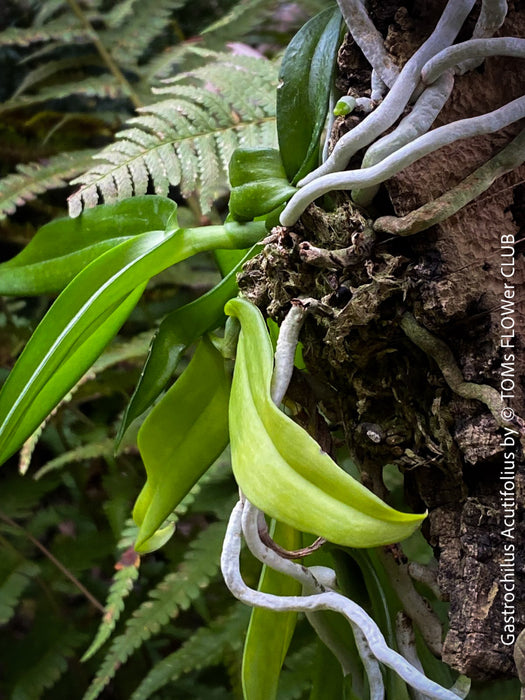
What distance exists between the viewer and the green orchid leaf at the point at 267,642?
1.48 feet

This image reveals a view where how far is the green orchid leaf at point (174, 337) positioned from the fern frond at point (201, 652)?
48 centimetres

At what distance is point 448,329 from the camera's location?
16.5 inches

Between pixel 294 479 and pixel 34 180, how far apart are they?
77 cm

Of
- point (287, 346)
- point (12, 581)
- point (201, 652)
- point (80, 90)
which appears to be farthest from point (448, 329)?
point (80, 90)

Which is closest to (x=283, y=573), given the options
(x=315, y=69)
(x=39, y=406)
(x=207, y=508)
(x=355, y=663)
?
(x=355, y=663)

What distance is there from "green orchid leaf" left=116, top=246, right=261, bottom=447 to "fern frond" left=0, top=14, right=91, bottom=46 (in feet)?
2.94

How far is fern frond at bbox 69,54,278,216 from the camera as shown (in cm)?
75

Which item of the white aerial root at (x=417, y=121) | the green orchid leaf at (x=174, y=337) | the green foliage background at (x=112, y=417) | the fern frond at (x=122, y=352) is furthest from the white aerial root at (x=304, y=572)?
the fern frond at (x=122, y=352)

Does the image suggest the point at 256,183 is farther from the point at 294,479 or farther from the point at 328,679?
the point at 328,679

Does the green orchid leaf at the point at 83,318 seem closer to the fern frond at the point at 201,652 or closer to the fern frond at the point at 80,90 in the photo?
the fern frond at the point at 201,652

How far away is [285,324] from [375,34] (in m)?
0.19

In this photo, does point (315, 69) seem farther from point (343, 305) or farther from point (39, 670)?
point (39, 670)

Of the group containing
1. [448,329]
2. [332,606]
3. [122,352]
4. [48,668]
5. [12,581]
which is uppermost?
[448,329]

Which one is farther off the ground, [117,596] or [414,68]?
[414,68]
